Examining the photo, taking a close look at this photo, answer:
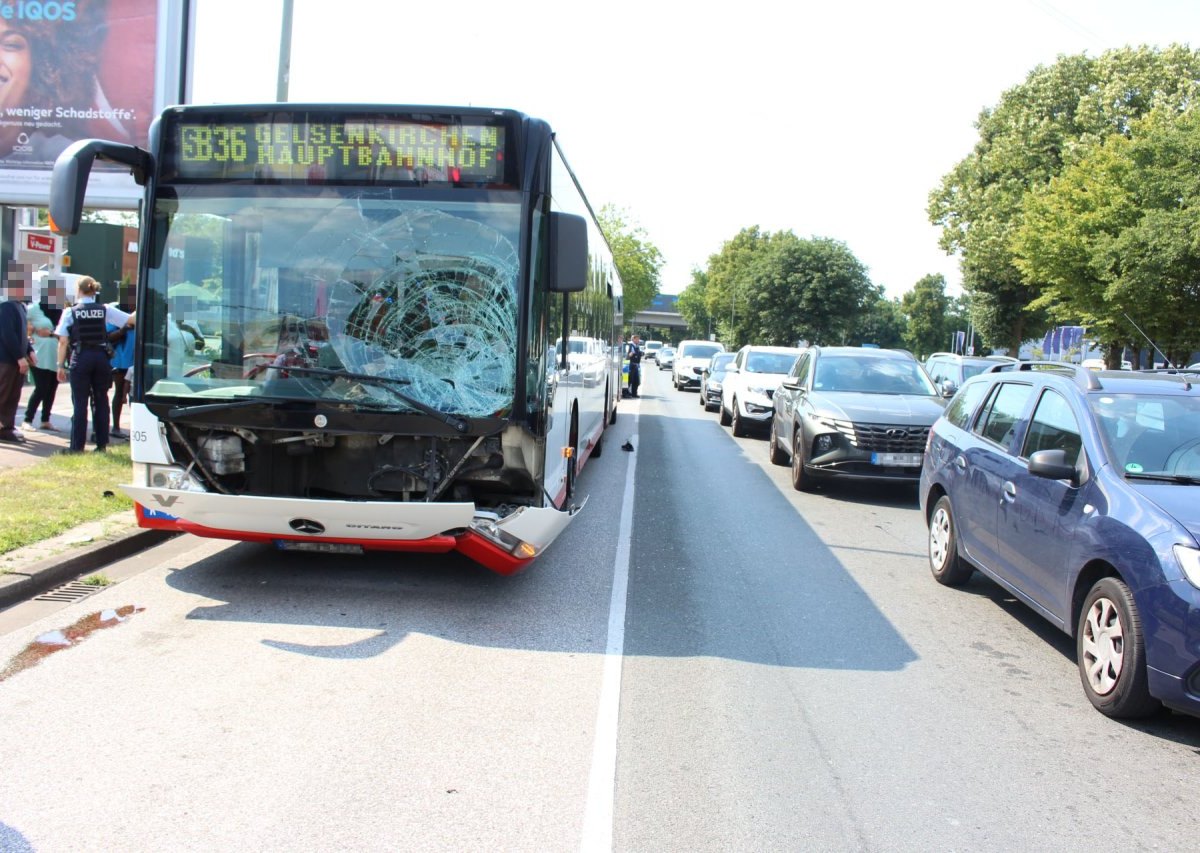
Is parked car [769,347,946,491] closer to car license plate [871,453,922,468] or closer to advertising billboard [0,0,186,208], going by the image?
car license plate [871,453,922,468]

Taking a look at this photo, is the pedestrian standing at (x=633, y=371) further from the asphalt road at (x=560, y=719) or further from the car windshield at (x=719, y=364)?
the asphalt road at (x=560, y=719)

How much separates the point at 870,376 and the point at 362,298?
28.2 feet

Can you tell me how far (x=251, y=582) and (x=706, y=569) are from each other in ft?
11.1

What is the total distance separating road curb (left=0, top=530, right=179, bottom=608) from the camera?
6.19 metres

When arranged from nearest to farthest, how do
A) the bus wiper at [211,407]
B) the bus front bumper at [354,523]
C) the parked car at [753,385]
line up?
the bus front bumper at [354,523], the bus wiper at [211,407], the parked car at [753,385]

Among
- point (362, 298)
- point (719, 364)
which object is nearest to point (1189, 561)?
point (362, 298)

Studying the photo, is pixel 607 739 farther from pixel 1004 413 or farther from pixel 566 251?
pixel 1004 413

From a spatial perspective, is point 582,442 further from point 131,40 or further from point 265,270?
point 131,40

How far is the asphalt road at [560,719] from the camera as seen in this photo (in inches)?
148

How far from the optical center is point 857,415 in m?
11.6

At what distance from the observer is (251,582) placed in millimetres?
6891

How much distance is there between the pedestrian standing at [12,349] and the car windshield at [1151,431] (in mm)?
10704

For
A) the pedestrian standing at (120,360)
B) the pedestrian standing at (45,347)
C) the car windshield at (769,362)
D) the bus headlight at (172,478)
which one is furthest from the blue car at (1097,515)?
the car windshield at (769,362)

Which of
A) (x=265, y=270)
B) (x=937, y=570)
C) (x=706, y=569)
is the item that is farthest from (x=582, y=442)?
(x=265, y=270)
